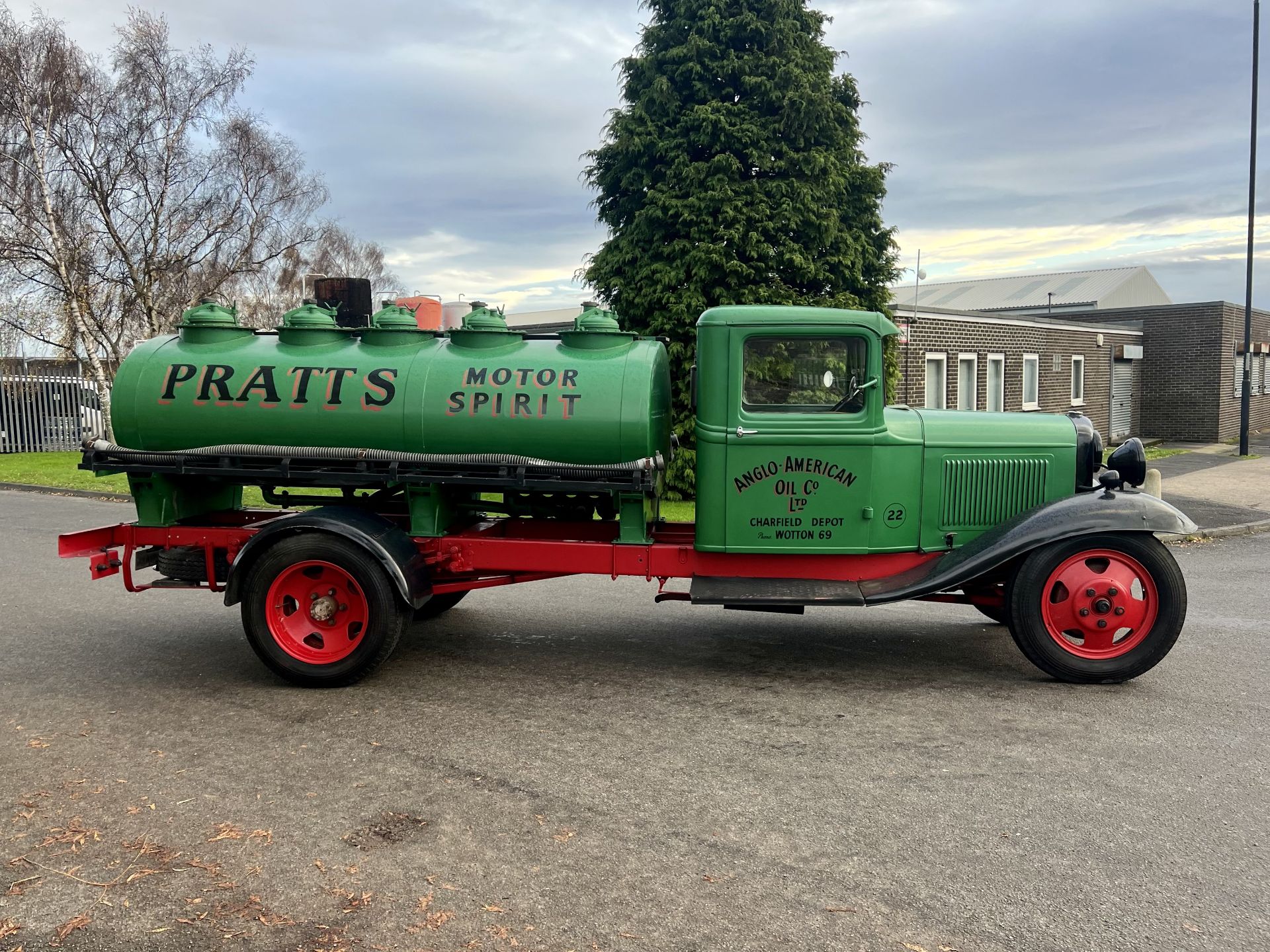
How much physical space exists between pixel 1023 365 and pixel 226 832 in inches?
833

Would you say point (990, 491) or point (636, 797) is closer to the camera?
point (636, 797)

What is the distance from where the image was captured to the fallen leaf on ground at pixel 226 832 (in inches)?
141

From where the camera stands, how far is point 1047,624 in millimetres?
5410

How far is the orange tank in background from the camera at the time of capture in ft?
23.9

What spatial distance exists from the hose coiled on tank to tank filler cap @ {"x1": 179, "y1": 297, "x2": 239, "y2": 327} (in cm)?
77

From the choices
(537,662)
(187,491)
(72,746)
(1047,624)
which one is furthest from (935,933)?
(187,491)

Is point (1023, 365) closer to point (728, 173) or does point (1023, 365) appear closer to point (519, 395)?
point (728, 173)

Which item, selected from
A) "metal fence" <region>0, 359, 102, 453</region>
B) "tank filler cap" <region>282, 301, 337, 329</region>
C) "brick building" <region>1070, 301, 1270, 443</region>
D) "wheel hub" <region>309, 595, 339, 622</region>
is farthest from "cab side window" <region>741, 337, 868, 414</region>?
"brick building" <region>1070, 301, 1270, 443</region>

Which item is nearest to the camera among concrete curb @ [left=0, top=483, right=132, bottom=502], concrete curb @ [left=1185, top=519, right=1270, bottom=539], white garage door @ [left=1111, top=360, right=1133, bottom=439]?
concrete curb @ [left=1185, top=519, right=1270, bottom=539]

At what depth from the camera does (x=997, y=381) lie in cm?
2102

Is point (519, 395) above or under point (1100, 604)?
above

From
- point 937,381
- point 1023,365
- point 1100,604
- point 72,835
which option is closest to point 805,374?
point 1100,604

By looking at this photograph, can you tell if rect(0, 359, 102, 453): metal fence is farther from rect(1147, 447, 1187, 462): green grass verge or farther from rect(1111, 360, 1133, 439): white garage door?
rect(1111, 360, 1133, 439): white garage door

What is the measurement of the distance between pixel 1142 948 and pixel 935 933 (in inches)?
23.6
